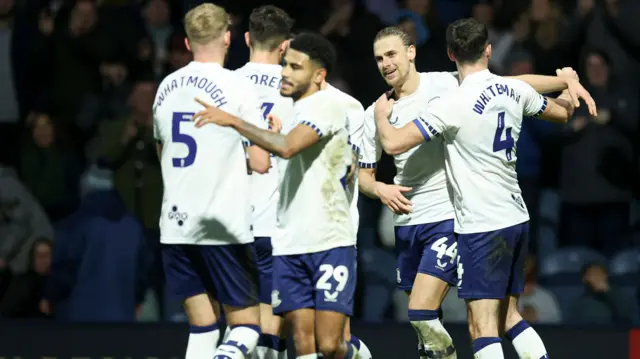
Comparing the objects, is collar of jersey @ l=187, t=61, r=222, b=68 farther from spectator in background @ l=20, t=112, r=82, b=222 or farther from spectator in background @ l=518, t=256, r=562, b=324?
spectator in background @ l=20, t=112, r=82, b=222

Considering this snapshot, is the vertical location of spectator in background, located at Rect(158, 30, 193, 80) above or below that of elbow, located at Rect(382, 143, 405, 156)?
above

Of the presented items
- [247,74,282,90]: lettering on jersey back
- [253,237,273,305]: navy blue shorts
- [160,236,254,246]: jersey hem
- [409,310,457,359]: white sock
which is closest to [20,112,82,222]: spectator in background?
[253,237,273,305]: navy blue shorts

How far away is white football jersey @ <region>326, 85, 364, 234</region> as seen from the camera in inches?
310

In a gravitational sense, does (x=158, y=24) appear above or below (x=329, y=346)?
above

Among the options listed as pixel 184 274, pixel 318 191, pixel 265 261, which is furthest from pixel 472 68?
pixel 184 274

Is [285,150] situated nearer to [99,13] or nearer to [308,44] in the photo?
[308,44]

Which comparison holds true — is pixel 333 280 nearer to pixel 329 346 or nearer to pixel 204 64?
pixel 329 346

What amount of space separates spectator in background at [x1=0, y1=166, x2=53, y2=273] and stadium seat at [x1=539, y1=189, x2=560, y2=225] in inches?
168

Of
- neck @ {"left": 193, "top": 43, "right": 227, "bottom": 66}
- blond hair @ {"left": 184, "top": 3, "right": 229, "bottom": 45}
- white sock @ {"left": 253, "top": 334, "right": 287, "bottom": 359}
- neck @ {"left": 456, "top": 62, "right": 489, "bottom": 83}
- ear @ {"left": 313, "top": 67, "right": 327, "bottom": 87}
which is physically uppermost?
blond hair @ {"left": 184, "top": 3, "right": 229, "bottom": 45}

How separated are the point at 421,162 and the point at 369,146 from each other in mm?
364

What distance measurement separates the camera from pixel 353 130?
8.29 m

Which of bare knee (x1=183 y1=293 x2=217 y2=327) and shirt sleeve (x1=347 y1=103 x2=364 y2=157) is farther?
shirt sleeve (x1=347 y1=103 x2=364 y2=157)

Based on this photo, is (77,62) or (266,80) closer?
(266,80)

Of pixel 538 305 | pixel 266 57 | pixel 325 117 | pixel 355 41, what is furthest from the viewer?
pixel 355 41
